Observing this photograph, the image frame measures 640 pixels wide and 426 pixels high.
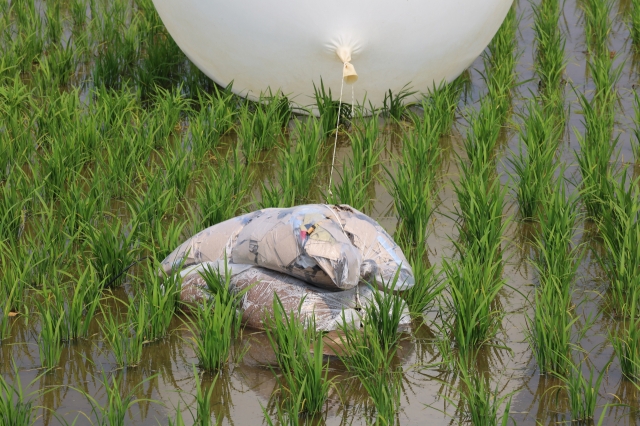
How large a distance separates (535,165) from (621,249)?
74 cm

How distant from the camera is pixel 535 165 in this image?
414 centimetres

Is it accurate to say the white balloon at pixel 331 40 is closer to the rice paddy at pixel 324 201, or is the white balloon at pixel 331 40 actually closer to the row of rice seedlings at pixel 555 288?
the rice paddy at pixel 324 201

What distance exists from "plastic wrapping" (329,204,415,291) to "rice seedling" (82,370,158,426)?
85 centimetres

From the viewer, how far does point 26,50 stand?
223 inches

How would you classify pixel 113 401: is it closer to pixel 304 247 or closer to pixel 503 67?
pixel 304 247

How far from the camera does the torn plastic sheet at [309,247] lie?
3.19 m

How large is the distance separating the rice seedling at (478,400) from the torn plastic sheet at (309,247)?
0.42 m

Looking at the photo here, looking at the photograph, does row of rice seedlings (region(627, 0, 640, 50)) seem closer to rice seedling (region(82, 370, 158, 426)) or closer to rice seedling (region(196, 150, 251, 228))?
rice seedling (region(196, 150, 251, 228))

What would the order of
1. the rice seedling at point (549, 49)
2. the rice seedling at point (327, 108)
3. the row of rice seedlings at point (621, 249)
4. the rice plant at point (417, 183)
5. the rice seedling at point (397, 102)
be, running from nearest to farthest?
1. the row of rice seedlings at point (621, 249)
2. the rice plant at point (417, 183)
3. the rice seedling at point (327, 108)
4. the rice seedling at point (397, 102)
5. the rice seedling at point (549, 49)

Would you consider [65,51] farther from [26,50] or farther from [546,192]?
[546,192]

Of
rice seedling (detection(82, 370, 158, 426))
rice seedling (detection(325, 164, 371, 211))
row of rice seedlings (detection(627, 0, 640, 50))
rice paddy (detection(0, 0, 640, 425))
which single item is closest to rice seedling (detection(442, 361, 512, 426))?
rice paddy (detection(0, 0, 640, 425))

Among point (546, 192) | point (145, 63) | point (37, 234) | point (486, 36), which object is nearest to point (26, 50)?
point (145, 63)

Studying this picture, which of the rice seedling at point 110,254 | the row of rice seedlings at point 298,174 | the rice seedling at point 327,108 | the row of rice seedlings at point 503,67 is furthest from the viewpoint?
the row of rice seedlings at point 503,67

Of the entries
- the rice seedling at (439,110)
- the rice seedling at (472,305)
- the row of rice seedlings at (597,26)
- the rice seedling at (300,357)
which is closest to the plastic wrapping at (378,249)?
the rice seedling at (472,305)
